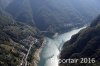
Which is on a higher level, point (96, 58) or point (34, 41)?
point (34, 41)

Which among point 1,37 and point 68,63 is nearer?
point 68,63

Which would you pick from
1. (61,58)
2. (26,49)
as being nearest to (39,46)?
(26,49)

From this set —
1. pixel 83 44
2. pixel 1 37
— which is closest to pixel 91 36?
pixel 83 44

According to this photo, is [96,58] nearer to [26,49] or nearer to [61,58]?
[61,58]

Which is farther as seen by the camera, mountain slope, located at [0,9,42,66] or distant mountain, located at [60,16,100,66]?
distant mountain, located at [60,16,100,66]

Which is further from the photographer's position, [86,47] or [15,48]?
[15,48]

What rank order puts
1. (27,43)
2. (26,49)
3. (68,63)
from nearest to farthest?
(68,63) → (26,49) → (27,43)

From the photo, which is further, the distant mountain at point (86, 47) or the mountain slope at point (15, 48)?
the distant mountain at point (86, 47)

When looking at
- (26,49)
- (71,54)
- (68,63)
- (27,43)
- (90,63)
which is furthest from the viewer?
(27,43)

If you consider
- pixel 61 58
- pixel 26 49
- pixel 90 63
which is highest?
pixel 26 49

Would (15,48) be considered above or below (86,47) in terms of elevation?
above
